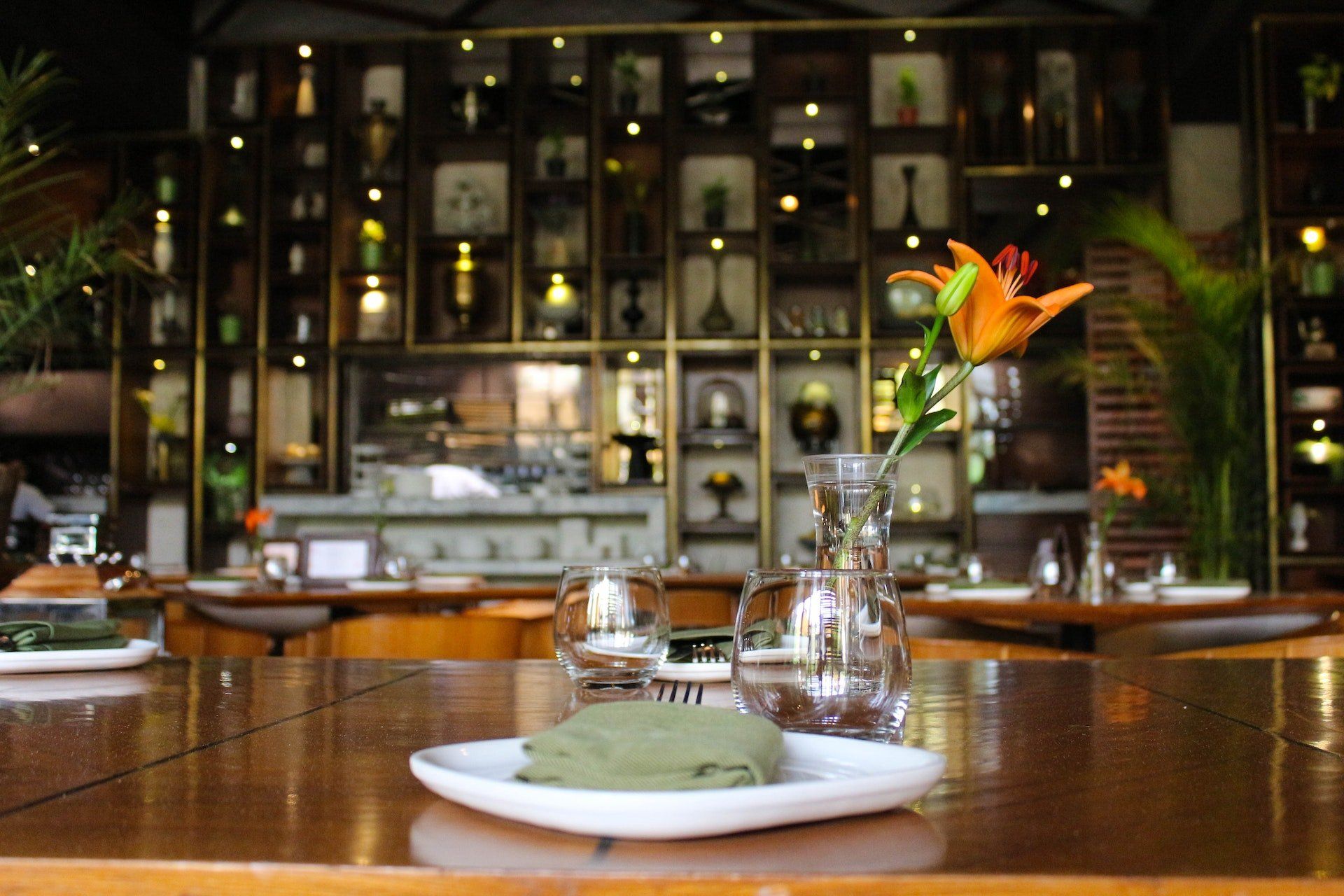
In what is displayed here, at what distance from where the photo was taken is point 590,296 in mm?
7102

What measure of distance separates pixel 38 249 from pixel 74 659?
4948 millimetres

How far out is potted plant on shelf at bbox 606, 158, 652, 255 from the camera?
284 inches

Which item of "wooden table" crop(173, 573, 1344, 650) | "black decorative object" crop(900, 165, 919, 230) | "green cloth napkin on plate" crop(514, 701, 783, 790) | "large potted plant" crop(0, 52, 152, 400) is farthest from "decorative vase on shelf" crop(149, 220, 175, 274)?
"green cloth napkin on plate" crop(514, 701, 783, 790)

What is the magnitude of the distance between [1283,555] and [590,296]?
3.89 metres

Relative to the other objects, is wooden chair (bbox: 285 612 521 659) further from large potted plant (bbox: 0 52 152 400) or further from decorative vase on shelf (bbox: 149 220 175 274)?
decorative vase on shelf (bbox: 149 220 175 274)

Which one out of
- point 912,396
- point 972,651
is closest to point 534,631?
point 972,651

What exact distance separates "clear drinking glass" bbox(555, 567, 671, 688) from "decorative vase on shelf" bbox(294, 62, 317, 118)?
7014 millimetres

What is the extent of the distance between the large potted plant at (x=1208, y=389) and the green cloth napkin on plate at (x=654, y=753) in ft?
18.8

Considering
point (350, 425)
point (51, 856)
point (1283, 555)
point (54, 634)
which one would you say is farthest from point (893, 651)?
point (350, 425)

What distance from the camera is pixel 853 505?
100 cm

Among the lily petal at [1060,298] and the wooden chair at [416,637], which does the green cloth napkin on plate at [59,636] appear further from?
the wooden chair at [416,637]

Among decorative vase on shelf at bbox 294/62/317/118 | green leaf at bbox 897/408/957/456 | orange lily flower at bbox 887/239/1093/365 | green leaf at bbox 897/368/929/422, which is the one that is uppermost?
decorative vase on shelf at bbox 294/62/317/118

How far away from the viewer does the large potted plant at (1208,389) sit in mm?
5879

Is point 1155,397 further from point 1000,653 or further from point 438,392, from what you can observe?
point 1000,653
